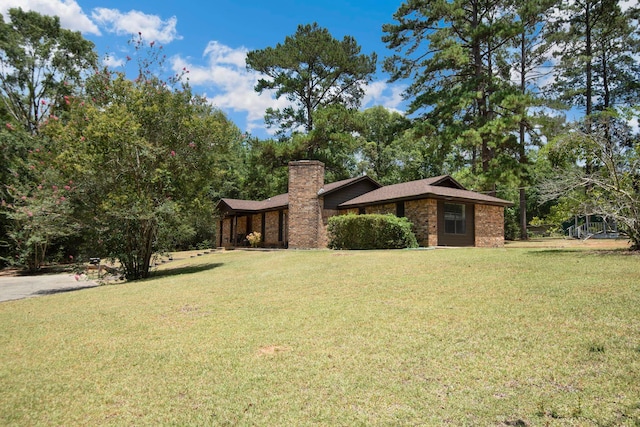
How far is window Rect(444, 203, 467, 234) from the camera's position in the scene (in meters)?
19.5

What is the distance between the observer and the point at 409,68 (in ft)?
95.7

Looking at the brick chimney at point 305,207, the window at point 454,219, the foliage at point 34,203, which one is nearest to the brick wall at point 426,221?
the window at point 454,219

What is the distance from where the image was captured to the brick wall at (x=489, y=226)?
67.9ft

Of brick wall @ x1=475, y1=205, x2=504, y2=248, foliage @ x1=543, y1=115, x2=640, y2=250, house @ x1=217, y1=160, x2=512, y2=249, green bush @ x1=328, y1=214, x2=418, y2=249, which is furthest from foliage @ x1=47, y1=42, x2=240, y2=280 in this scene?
brick wall @ x1=475, y1=205, x2=504, y2=248

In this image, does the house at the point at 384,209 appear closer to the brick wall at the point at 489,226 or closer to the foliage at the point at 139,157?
the brick wall at the point at 489,226

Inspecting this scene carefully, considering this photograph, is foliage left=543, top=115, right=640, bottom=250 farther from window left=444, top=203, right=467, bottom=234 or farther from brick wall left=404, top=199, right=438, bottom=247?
window left=444, top=203, right=467, bottom=234

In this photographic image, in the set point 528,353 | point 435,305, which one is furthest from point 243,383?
point 435,305

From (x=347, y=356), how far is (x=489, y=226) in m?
18.6

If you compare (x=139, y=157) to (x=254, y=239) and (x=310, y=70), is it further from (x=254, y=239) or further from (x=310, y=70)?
(x=310, y=70)

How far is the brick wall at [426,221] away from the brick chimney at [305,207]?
19.2ft

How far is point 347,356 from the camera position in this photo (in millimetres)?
4852

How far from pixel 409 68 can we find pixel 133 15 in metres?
19.7

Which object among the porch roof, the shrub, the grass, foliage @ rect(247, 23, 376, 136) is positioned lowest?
the grass

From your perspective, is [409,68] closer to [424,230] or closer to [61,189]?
[424,230]
